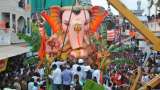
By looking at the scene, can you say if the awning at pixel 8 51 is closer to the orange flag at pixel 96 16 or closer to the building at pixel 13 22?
the building at pixel 13 22

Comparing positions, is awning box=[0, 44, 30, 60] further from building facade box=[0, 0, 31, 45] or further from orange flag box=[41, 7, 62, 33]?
orange flag box=[41, 7, 62, 33]

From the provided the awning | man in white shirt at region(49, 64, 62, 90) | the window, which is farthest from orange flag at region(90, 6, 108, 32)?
man in white shirt at region(49, 64, 62, 90)

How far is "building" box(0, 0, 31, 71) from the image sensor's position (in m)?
30.8

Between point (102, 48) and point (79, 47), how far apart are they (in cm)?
157

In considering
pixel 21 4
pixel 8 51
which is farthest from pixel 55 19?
→ pixel 21 4

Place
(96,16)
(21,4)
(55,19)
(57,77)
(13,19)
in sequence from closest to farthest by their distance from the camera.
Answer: (57,77) → (96,16) → (55,19) → (13,19) → (21,4)

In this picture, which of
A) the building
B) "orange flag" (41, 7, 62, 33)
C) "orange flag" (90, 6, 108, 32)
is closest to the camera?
the building

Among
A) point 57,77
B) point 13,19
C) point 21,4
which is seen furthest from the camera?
point 21,4

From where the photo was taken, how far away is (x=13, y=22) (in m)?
40.2

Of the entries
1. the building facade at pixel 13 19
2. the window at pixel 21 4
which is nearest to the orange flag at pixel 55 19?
the building facade at pixel 13 19

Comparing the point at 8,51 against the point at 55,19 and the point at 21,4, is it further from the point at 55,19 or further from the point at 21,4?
the point at 21,4

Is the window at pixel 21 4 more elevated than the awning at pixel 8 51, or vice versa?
the window at pixel 21 4

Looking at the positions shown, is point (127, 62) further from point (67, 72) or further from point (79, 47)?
point (67, 72)

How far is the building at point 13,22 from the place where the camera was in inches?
1212
